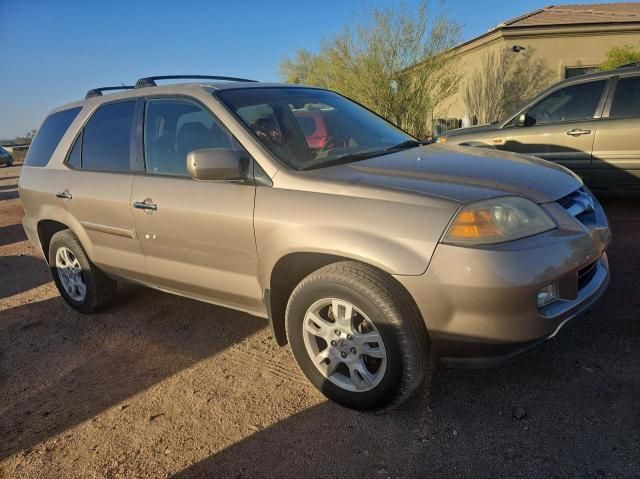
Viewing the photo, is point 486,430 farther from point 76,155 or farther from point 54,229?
point 54,229

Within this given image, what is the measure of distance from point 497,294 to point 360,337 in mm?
726

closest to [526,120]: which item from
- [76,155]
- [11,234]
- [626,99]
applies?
[626,99]

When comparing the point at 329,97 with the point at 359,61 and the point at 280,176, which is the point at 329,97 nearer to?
the point at 280,176

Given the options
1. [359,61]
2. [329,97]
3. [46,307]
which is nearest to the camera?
[329,97]

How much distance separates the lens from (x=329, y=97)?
12.5 ft

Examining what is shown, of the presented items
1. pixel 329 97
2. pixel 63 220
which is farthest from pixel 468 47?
pixel 63 220

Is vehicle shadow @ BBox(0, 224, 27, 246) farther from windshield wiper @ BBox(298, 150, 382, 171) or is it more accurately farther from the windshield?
windshield wiper @ BBox(298, 150, 382, 171)

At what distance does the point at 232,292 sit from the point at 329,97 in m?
1.83

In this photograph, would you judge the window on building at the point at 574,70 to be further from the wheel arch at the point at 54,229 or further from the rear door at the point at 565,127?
the wheel arch at the point at 54,229

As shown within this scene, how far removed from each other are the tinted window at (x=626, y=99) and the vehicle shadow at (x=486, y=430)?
377 centimetres

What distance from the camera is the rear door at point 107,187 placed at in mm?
3402

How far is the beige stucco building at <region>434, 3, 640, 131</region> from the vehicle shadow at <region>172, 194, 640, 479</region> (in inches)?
545

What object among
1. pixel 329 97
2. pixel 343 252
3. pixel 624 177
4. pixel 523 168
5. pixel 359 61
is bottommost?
pixel 624 177

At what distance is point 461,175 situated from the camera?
2.50m
